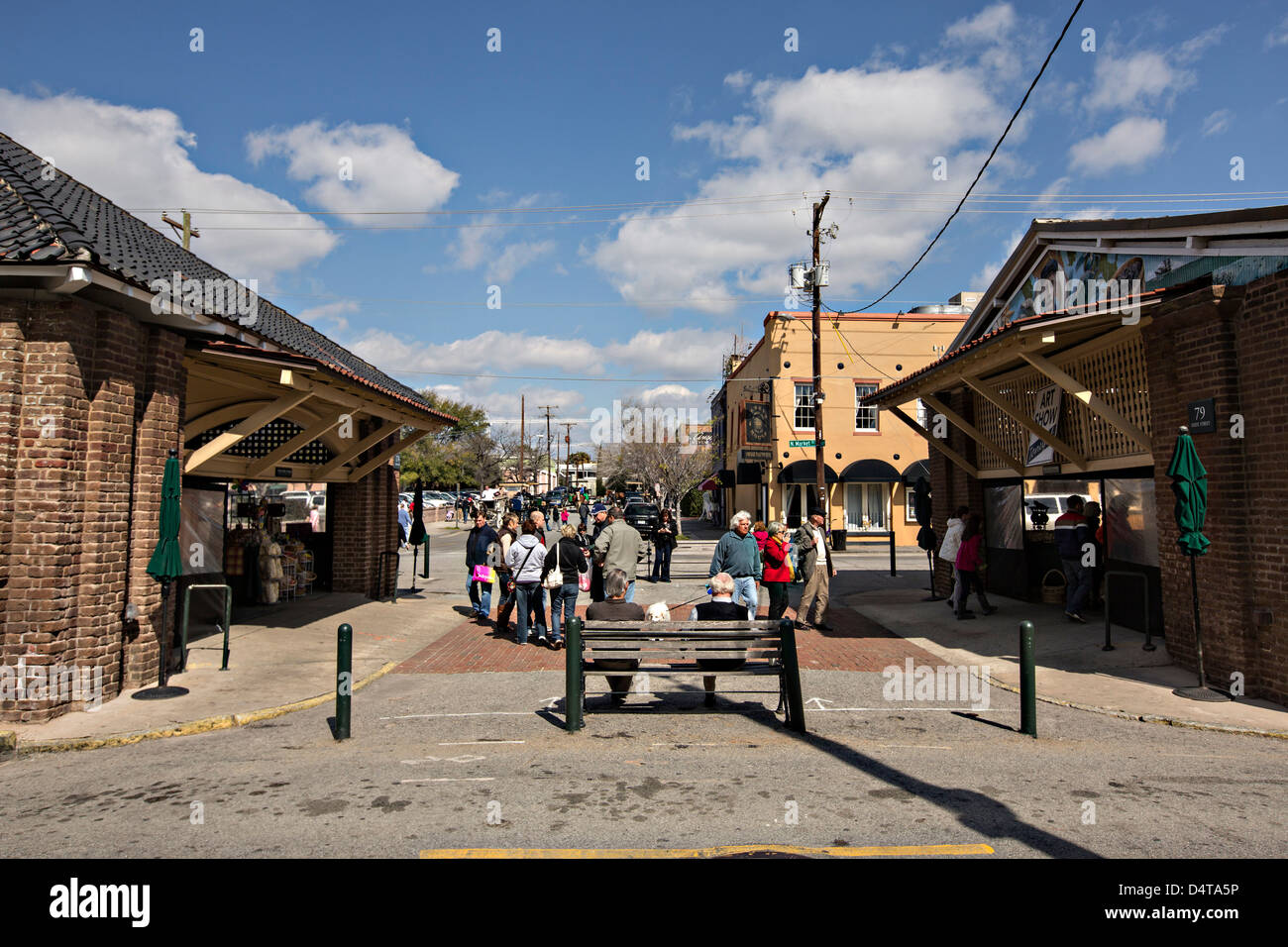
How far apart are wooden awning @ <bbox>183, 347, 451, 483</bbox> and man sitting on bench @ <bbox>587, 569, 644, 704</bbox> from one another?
176 inches

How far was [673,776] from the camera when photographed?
5.55 metres

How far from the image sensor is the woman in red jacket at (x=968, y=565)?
1255 centimetres

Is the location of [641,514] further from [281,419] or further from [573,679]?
[573,679]

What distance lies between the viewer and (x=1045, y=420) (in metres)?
11.9

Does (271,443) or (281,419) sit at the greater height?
(281,419)

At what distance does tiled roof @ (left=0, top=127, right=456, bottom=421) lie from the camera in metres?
6.89

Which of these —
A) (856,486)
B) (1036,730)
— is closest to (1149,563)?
(1036,730)

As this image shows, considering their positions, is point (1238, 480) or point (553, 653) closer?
point (1238, 480)

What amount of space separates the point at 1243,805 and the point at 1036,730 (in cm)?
197

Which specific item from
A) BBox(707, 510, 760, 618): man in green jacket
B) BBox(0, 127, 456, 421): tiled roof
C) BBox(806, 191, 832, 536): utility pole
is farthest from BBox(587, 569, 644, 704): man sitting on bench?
BBox(806, 191, 832, 536): utility pole

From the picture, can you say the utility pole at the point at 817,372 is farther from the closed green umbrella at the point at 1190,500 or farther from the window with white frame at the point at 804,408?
the closed green umbrella at the point at 1190,500

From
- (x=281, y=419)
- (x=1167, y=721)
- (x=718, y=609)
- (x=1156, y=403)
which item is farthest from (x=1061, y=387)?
(x=281, y=419)

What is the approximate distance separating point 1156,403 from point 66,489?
1149cm
